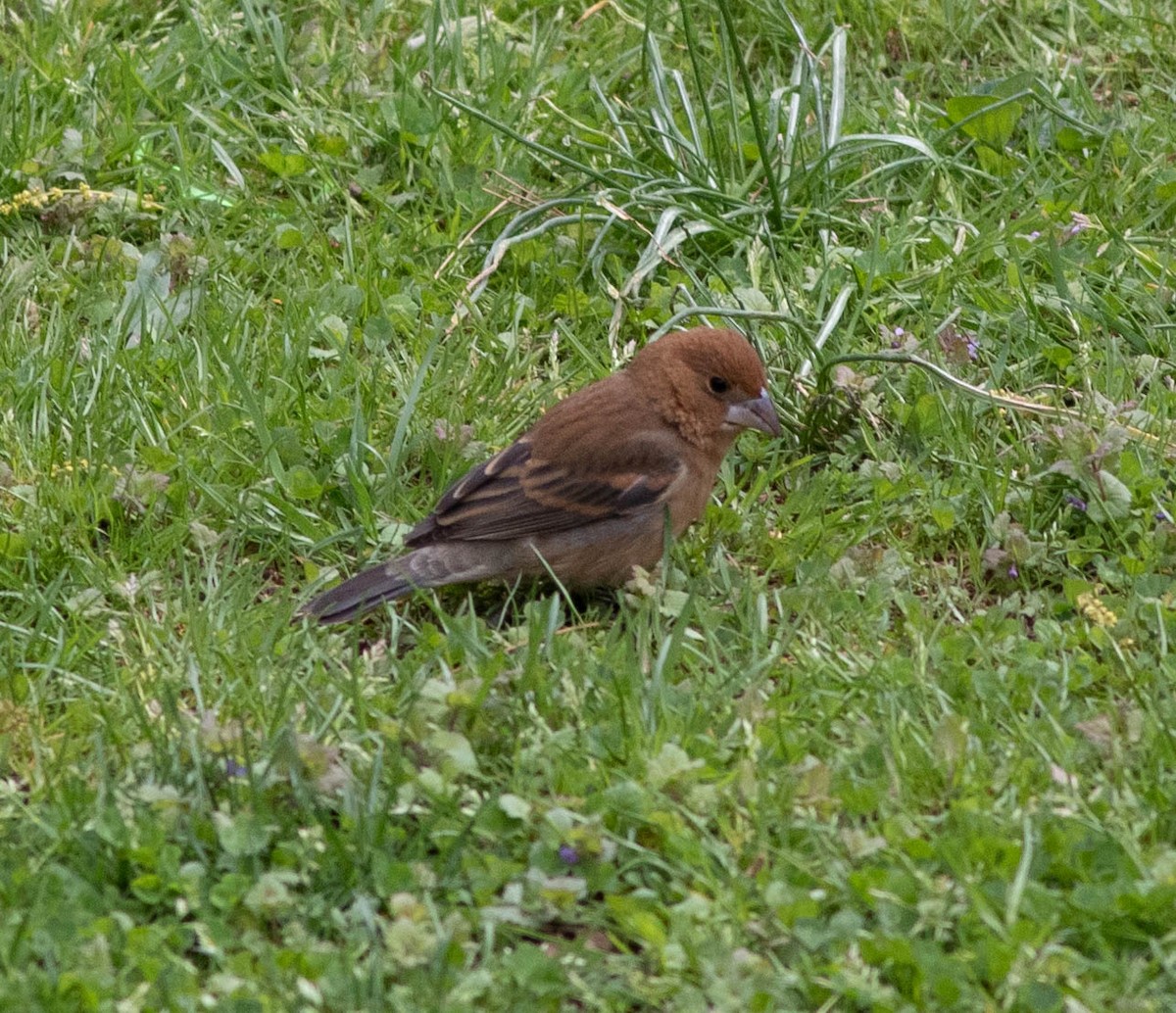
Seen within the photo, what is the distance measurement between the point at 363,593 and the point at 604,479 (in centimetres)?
84

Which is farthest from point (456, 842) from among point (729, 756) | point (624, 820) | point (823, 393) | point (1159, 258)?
point (1159, 258)

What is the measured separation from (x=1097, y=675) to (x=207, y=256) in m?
3.49

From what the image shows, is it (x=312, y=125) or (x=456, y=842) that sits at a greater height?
(x=312, y=125)

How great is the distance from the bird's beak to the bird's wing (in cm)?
24

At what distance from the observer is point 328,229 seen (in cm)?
647

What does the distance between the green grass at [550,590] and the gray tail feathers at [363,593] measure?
0.22 ft

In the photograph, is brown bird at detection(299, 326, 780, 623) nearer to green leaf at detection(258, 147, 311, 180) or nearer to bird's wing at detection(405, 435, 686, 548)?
bird's wing at detection(405, 435, 686, 548)

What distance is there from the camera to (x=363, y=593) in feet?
15.3

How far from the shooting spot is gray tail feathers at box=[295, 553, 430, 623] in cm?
462

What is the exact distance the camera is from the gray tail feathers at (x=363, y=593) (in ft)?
15.2

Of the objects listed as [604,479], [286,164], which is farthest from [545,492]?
[286,164]

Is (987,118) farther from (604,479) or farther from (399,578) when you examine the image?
(399,578)

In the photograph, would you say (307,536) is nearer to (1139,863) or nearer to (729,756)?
(729,756)

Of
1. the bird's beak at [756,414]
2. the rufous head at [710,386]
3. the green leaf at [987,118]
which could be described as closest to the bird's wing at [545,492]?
the rufous head at [710,386]
